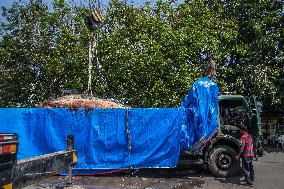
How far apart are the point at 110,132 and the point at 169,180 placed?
2.34 meters

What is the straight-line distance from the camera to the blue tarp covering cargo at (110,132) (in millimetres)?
11148

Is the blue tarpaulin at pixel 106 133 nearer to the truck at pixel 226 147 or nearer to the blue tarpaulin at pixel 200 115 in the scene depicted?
the blue tarpaulin at pixel 200 115

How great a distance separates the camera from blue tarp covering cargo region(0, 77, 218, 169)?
Answer: 36.6 ft

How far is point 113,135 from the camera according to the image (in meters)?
11.2

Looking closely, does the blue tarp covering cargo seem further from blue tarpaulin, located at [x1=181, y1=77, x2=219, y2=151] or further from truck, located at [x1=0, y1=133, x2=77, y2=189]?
truck, located at [x1=0, y1=133, x2=77, y2=189]

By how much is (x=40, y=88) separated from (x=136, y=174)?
10.9 m

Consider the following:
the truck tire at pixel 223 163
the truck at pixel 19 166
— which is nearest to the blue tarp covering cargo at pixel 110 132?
the truck tire at pixel 223 163

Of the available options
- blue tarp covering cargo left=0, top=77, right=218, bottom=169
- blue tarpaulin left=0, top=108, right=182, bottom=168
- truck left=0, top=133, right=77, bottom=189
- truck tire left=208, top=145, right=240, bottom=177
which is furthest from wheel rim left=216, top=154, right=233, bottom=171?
truck left=0, top=133, right=77, bottom=189

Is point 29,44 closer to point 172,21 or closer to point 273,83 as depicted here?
Result: point 172,21

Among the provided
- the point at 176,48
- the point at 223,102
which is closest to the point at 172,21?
the point at 176,48

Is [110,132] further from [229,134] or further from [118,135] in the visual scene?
[229,134]

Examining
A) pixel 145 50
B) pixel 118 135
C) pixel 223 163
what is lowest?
pixel 223 163

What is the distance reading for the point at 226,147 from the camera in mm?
11328

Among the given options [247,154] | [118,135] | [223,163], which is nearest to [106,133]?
[118,135]
